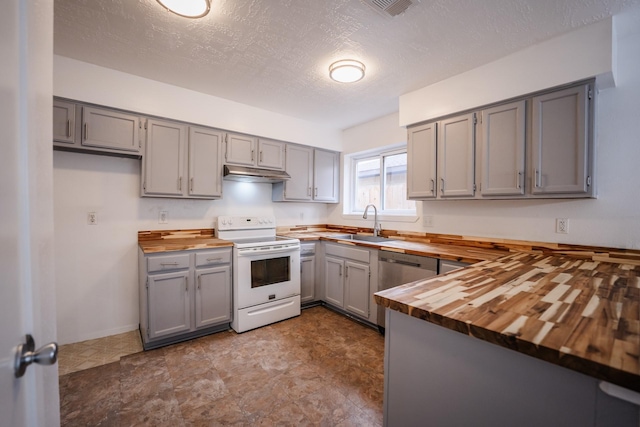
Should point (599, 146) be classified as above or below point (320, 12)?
below

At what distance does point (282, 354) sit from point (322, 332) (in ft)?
1.74

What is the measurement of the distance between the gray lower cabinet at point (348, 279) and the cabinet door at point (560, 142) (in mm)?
1573

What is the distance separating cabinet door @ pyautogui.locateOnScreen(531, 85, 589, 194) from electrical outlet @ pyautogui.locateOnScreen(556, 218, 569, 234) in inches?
12.5

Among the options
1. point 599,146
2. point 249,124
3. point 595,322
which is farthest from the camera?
point 249,124

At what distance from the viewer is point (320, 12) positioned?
1701 mm

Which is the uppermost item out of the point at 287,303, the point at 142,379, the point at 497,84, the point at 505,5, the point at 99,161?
the point at 505,5

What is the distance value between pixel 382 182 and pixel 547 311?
291 centimetres

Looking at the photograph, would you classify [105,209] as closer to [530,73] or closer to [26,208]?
[26,208]

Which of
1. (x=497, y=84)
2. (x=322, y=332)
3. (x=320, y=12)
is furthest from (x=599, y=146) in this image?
(x=322, y=332)

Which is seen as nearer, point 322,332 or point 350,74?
point 350,74

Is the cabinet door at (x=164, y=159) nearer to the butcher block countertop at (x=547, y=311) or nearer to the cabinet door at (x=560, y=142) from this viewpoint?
the butcher block countertop at (x=547, y=311)

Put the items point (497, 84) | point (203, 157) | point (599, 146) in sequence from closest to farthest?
1. point (599, 146)
2. point (497, 84)
3. point (203, 157)

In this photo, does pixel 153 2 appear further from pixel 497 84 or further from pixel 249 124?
pixel 497 84

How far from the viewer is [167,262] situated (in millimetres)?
2387
